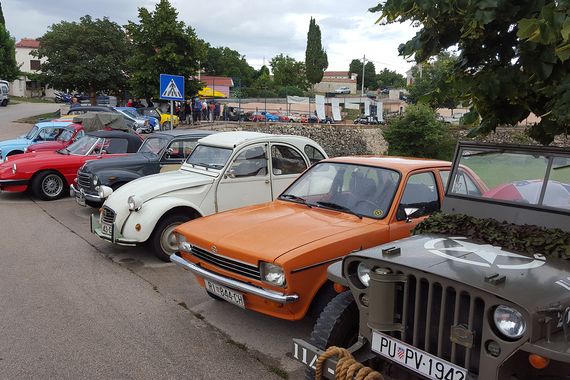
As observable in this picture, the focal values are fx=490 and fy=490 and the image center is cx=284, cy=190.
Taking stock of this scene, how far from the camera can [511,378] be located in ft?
8.08

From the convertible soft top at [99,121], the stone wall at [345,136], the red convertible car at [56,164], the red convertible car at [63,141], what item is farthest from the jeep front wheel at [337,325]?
the stone wall at [345,136]

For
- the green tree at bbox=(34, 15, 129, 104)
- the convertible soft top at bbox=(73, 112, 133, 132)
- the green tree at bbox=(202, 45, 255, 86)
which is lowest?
the convertible soft top at bbox=(73, 112, 133, 132)

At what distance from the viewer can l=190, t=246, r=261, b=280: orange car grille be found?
415 cm

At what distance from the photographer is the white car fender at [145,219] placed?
6.69 meters

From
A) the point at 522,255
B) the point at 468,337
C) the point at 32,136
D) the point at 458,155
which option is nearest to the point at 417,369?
the point at 468,337

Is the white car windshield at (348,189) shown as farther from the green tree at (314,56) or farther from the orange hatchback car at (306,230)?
the green tree at (314,56)

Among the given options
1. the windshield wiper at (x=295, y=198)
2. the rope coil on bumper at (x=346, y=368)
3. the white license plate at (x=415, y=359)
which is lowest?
the rope coil on bumper at (x=346, y=368)

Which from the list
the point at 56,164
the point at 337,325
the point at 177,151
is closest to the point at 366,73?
the point at 56,164

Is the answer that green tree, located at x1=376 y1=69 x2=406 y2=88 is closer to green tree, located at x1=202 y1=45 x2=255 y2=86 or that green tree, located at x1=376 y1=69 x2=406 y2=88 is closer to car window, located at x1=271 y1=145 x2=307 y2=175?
green tree, located at x1=202 y1=45 x2=255 y2=86

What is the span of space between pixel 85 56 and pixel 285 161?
31.1 metres

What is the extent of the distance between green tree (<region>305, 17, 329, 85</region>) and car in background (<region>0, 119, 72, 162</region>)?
265ft

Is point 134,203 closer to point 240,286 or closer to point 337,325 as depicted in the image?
point 240,286

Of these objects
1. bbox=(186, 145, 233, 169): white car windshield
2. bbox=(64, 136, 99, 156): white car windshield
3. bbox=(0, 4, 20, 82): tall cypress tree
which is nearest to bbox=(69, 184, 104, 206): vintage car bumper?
bbox=(64, 136, 99, 156): white car windshield

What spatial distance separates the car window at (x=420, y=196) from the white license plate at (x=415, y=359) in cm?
202
